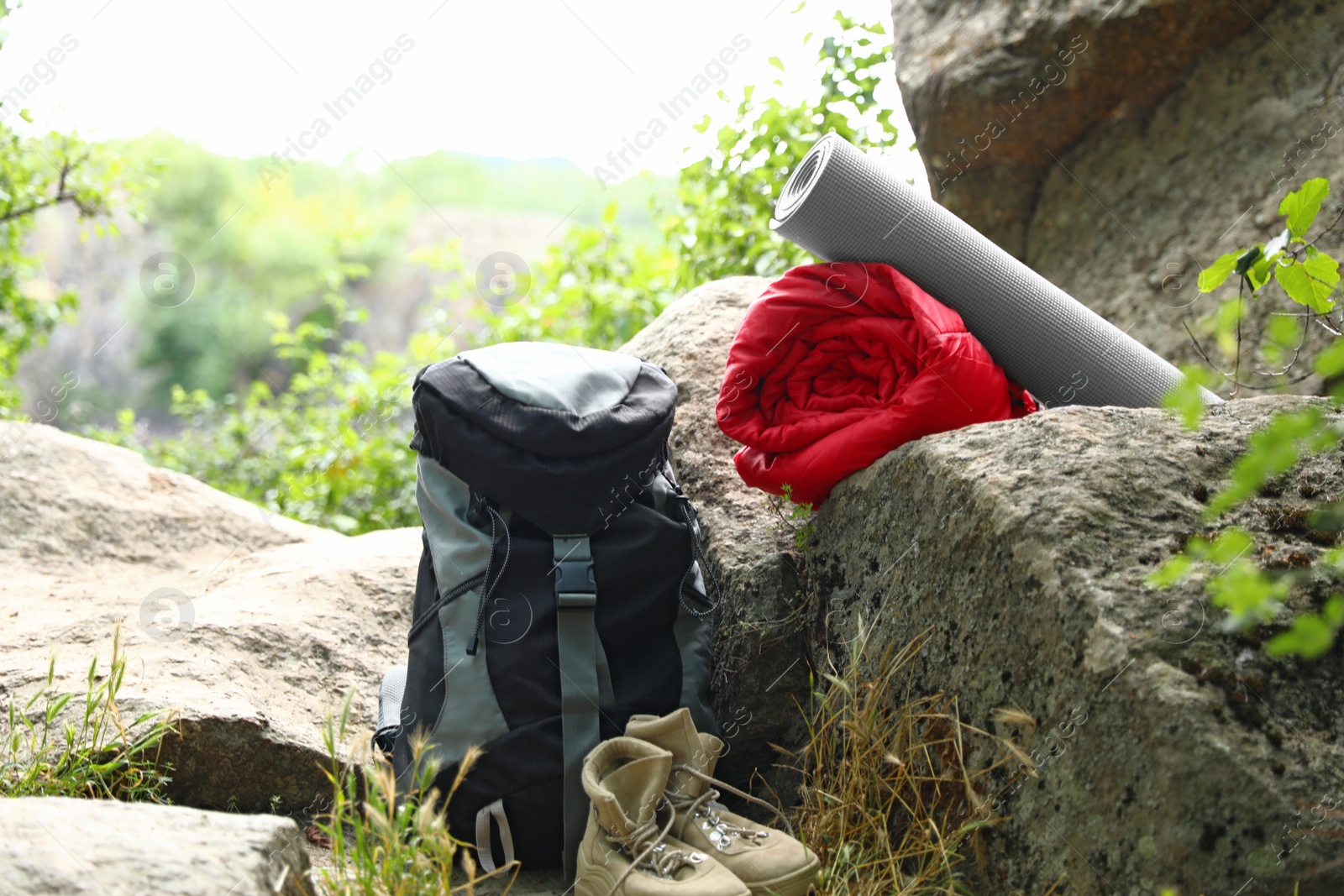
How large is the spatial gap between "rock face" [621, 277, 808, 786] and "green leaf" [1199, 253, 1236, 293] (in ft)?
3.14

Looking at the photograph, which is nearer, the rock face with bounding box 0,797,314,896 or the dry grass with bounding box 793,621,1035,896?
the rock face with bounding box 0,797,314,896

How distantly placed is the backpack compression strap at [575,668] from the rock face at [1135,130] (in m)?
1.99

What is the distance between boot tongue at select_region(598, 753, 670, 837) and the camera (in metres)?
1.66

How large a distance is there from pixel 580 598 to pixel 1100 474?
3.10 ft

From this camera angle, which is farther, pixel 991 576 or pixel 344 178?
pixel 344 178

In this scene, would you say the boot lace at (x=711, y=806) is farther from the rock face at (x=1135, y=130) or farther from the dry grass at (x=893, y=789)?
the rock face at (x=1135, y=130)

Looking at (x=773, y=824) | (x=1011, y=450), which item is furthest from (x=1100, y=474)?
(x=773, y=824)

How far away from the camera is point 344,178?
2022cm

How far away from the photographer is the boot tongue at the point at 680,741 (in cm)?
176

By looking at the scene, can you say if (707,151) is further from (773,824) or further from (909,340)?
(773,824)

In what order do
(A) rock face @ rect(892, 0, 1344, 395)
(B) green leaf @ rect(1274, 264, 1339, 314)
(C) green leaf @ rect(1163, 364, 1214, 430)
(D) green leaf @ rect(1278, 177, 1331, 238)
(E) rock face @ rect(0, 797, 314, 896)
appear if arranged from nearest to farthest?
(C) green leaf @ rect(1163, 364, 1214, 430), (E) rock face @ rect(0, 797, 314, 896), (D) green leaf @ rect(1278, 177, 1331, 238), (B) green leaf @ rect(1274, 264, 1339, 314), (A) rock face @ rect(892, 0, 1344, 395)

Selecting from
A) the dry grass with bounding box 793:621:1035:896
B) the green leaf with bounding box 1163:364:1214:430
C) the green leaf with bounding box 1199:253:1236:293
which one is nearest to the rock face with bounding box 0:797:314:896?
the dry grass with bounding box 793:621:1035:896

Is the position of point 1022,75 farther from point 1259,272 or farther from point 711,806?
point 711,806

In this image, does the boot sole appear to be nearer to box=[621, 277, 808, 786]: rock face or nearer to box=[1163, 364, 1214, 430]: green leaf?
box=[621, 277, 808, 786]: rock face
